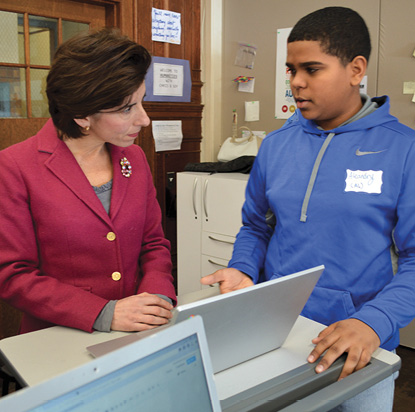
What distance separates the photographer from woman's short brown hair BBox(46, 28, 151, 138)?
1375 millimetres

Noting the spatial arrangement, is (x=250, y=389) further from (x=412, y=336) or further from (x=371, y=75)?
(x=371, y=75)

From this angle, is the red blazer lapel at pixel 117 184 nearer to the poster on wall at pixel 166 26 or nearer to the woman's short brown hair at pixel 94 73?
the woman's short brown hair at pixel 94 73

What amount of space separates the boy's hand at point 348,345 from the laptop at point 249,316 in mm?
94

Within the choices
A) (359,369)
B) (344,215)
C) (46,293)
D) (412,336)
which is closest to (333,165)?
(344,215)

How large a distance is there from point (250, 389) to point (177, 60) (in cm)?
310

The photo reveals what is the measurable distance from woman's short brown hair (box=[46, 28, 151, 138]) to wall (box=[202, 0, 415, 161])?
2.11 m

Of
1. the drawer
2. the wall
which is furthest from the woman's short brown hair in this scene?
the wall

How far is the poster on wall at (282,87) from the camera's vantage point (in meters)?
3.53

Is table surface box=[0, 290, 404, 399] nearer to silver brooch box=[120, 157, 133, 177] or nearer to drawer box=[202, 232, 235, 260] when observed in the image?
silver brooch box=[120, 157, 133, 177]

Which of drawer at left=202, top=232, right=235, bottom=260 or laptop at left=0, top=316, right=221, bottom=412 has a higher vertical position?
laptop at left=0, top=316, right=221, bottom=412

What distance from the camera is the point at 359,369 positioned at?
3.45ft

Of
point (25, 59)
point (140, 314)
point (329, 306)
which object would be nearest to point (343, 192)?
point (329, 306)

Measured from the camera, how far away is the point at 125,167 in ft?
5.08

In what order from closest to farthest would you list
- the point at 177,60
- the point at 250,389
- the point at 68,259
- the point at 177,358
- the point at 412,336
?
1. the point at 177,358
2. the point at 250,389
3. the point at 68,259
4. the point at 412,336
5. the point at 177,60
